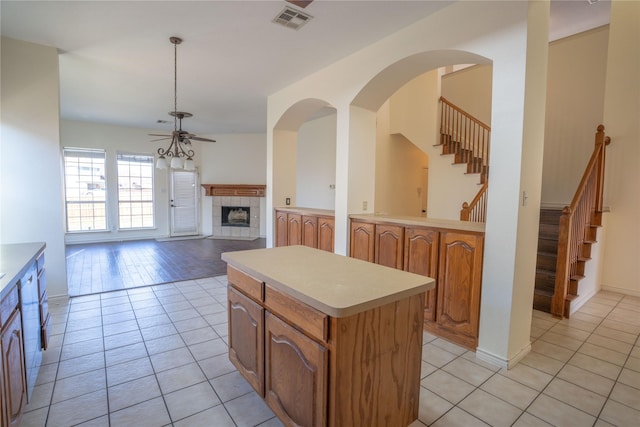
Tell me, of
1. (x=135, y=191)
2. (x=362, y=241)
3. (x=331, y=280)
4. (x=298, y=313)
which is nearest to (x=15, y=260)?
(x=298, y=313)

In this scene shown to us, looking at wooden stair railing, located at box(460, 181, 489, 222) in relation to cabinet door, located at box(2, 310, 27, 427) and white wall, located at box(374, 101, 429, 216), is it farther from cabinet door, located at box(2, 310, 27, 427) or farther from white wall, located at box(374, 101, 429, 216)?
cabinet door, located at box(2, 310, 27, 427)

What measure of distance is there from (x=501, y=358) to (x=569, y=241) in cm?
180

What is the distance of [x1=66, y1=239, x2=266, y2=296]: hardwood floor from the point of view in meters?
4.48

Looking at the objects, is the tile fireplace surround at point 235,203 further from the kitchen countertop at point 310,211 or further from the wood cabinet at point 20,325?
the wood cabinet at point 20,325

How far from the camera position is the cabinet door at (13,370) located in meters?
1.48

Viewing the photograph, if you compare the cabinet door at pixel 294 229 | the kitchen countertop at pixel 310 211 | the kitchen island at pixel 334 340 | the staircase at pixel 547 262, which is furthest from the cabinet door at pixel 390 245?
the staircase at pixel 547 262

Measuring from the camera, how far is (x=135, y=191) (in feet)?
26.4

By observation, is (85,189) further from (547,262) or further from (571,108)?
(571,108)

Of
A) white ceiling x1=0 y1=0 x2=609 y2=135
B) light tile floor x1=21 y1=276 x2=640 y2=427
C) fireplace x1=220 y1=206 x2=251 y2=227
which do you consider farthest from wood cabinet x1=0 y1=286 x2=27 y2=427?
fireplace x1=220 y1=206 x2=251 y2=227

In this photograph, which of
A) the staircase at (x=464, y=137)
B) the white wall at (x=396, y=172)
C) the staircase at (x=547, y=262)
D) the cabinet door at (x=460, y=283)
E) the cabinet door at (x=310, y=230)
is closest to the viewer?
the cabinet door at (x=460, y=283)

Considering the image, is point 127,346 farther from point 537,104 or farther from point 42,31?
point 537,104

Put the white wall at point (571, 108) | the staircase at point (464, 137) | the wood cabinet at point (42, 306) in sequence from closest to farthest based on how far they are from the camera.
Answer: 1. the wood cabinet at point (42, 306)
2. the white wall at point (571, 108)
3. the staircase at point (464, 137)

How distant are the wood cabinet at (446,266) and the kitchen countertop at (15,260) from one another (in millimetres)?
2848

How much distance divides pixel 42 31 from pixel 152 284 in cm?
309
